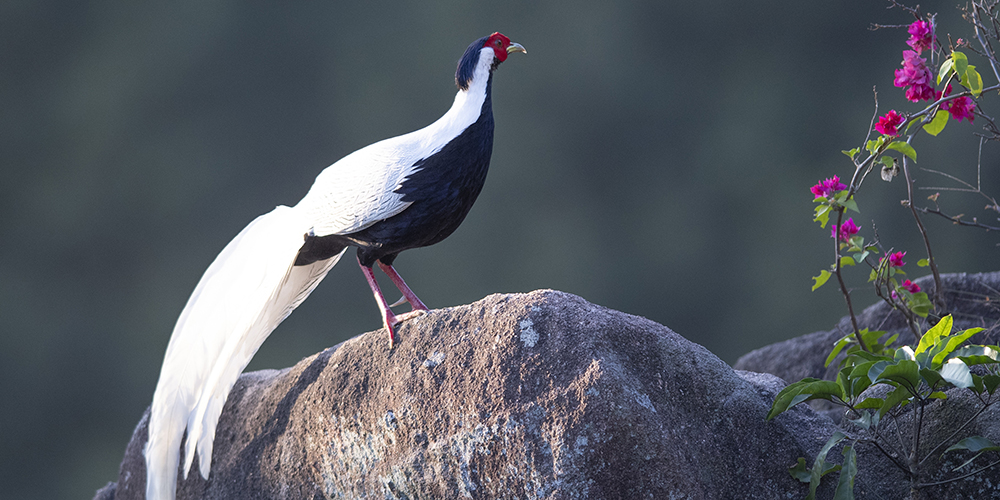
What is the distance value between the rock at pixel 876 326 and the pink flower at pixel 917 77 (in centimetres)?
93

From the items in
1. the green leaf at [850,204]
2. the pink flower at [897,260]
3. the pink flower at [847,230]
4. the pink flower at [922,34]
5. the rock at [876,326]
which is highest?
the pink flower at [922,34]

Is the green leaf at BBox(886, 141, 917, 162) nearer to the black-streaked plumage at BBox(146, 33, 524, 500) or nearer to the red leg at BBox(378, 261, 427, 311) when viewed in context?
the black-streaked plumage at BBox(146, 33, 524, 500)

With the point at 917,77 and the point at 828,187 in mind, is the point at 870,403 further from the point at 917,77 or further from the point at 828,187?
the point at 917,77

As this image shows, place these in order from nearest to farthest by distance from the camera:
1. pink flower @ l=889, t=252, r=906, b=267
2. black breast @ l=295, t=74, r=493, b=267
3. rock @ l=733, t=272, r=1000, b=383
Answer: black breast @ l=295, t=74, r=493, b=267 < pink flower @ l=889, t=252, r=906, b=267 < rock @ l=733, t=272, r=1000, b=383

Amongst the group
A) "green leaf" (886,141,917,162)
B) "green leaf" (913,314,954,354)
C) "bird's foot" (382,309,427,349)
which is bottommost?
"green leaf" (913,314,954,354)

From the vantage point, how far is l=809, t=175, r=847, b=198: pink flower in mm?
1988

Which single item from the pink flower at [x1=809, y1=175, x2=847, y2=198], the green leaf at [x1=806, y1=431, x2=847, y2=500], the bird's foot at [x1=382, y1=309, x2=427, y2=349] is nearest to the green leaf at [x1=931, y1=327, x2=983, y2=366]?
the green leaf at [x1=806, y1=431, x2=847, y2=500]

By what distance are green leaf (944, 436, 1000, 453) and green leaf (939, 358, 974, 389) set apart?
0.49 feet

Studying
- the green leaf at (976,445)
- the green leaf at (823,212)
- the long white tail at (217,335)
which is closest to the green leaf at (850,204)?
the green leaf at (823,212)

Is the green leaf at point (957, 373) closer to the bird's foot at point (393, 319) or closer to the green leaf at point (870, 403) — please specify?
the green leaf at point (870, 403)

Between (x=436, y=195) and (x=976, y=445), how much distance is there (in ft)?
4.34

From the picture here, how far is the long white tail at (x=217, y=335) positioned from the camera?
2107 millimetres

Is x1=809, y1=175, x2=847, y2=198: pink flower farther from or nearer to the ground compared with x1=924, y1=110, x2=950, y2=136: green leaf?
nearer to the ground

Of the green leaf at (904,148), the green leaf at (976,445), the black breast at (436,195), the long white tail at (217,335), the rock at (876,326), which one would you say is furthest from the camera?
the rock at (876,326)
